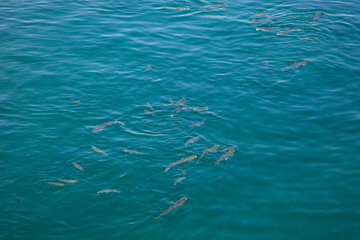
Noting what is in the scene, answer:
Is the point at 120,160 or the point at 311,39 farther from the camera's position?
the point at 311,39

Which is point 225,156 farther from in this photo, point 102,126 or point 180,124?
point 102,126

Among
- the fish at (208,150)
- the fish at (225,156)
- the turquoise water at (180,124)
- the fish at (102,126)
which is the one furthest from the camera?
the fish at (102,126)

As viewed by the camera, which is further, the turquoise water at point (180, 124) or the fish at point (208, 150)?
the fish at point (208, 150)

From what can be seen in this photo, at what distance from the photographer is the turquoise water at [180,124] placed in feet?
33.0

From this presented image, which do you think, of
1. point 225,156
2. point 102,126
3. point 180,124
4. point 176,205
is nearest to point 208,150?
point 225,156

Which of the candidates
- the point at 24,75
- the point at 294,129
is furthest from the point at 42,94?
the point at 294,129

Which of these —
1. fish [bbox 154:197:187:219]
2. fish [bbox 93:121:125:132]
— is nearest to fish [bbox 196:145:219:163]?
fish [bbox 154:197:187:219]

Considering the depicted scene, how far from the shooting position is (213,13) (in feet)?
77.0

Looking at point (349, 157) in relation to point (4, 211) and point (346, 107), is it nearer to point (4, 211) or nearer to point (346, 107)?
point (346, 107)

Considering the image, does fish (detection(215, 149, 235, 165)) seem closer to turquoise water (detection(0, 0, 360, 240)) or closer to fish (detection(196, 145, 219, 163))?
turquoise water (detection(0, 0, 360, 240))

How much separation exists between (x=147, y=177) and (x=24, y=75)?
375 inches

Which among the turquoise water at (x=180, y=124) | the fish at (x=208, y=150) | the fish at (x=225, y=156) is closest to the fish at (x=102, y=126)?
the turquoise water at (x=180, y=124)

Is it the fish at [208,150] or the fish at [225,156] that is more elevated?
the fish at [208,150]

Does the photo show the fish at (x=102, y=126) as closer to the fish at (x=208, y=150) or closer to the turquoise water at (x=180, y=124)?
the turquoise water at (x=180, y=124)
